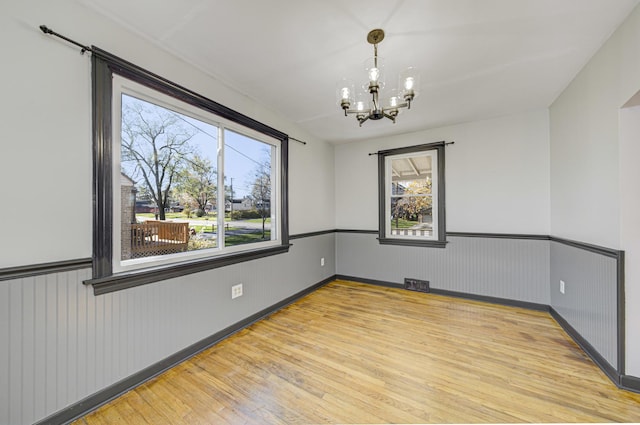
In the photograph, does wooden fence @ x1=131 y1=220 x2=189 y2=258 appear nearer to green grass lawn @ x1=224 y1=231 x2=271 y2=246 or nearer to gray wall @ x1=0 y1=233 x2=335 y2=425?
gray wall @ x1=0 y1=233 x2=335 y2=425

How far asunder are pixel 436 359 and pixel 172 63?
3383mm

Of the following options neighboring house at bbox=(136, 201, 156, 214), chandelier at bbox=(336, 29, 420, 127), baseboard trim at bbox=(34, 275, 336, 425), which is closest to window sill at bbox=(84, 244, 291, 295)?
neighboring house at bbox=(136, 201, 156, 214)

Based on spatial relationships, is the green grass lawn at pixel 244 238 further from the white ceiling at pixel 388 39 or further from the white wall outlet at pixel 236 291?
the white ceiling at pixel 388 39

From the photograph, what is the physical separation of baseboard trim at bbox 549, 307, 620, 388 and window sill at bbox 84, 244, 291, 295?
125 inches

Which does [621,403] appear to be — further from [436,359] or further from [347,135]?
[347,135]

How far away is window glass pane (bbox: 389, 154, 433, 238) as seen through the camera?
3938 millimetres

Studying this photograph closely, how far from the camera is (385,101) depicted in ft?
9.48

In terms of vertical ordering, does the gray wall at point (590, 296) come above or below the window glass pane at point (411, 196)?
below

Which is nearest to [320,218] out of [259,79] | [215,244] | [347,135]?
[347,135]

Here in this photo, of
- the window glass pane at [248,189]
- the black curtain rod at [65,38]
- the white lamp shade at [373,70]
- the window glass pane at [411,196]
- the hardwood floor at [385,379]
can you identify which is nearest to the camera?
the black curtain rod at [65,38]

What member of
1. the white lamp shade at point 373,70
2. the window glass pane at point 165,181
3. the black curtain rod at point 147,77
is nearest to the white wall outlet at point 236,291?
the window glass pane at point 165,181

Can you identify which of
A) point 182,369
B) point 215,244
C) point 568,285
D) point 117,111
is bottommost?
point 182,369

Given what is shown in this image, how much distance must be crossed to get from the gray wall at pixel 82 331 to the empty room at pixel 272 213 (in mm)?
11

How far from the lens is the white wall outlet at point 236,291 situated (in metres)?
2.60
